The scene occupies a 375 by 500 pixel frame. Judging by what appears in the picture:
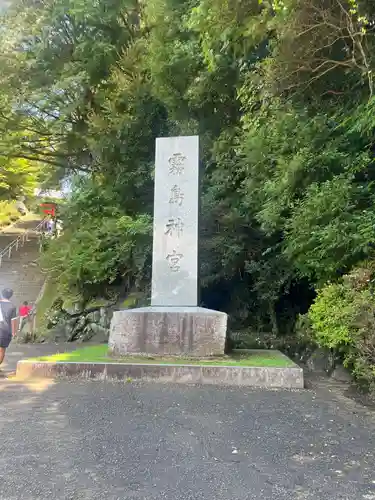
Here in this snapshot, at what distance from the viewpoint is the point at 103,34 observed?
12.3 metres

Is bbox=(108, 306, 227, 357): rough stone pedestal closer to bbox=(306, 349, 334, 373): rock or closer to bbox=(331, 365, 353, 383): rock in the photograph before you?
bbox=(331, 365, 353, 383): rock

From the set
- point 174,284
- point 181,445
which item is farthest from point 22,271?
point 181,445

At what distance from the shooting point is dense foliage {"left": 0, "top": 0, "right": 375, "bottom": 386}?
618 centimetres

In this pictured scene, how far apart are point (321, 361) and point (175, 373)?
302 centimetres

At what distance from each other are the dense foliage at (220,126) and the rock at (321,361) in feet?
4.33

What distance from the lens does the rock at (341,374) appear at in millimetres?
6297

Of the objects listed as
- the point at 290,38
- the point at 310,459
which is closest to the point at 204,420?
the point at 310,459

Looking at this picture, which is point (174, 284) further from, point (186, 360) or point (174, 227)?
point (186, 360)

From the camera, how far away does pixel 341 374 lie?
647 centimetres

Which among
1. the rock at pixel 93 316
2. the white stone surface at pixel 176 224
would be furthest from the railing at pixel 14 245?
the white stone surface at pixel 176 224

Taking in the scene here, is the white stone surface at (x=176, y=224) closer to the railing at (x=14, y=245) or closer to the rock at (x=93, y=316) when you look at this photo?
the rock at (x=93, y=316)

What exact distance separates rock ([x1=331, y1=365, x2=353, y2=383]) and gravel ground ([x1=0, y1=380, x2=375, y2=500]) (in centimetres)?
137

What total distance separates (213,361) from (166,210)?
286 cm

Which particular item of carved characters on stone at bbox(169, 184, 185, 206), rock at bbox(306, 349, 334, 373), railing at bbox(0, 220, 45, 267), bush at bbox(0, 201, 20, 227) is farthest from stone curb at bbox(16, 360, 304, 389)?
bush at bbox(0, 201, 20, 227)
